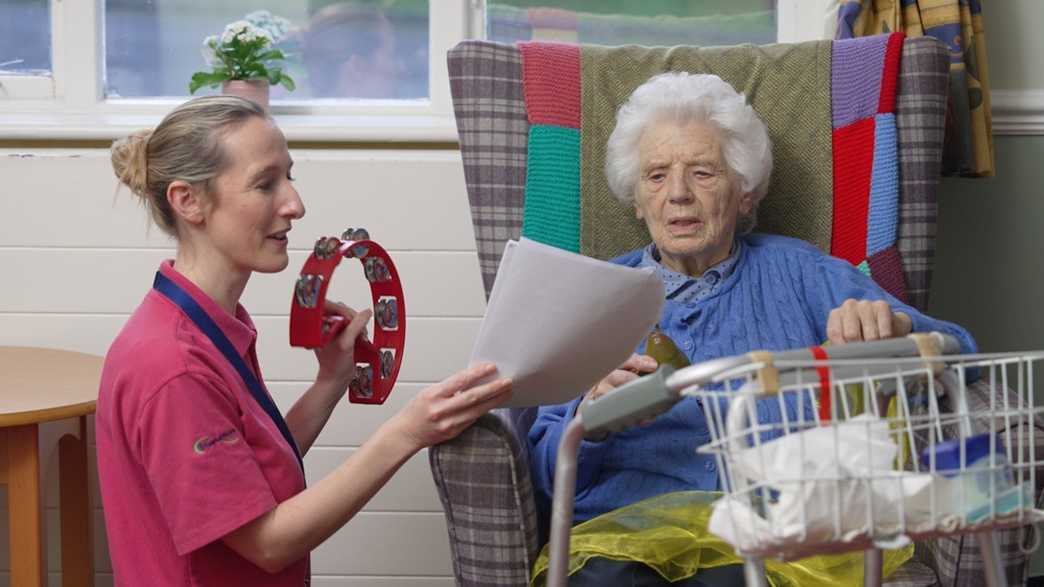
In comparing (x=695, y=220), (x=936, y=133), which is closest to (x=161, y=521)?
(x=695, y=220)

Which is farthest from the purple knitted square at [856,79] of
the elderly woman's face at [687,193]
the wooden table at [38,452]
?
the wooden table at [38,452]

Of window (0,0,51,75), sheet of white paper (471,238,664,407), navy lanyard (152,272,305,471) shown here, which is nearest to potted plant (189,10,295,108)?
window (0,0,51,75)

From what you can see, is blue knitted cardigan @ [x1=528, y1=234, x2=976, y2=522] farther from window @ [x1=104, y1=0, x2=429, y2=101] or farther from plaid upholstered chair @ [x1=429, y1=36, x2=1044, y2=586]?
window @ [x1=104, y1=0, x2=429, y2=101]

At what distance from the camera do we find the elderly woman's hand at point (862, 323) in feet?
5.48

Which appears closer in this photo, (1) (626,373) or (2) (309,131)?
(1) (626,373)

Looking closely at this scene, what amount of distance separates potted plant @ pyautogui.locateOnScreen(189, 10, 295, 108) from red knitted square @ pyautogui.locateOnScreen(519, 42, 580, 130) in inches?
27.2

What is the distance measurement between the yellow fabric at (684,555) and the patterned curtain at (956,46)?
42.3 inches

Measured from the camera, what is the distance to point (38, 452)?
202 cm

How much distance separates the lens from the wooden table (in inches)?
78.4

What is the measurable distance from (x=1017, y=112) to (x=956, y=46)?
0.30 m

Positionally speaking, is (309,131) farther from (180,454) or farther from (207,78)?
(180,454)

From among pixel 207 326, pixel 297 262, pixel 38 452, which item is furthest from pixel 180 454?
pixel 297 262

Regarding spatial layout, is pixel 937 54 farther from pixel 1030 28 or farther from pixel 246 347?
pixel 246 347

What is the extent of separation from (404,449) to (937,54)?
1.22 meters
